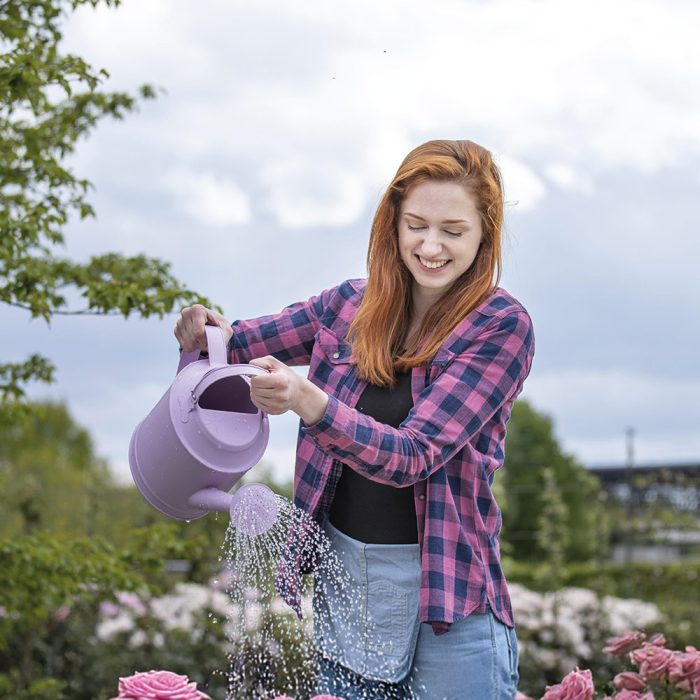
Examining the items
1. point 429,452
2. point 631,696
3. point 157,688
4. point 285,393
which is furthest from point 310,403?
point 631,696

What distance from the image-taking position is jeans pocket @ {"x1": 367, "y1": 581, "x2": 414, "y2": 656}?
6.89 feet

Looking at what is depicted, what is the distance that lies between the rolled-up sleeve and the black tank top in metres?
0.06

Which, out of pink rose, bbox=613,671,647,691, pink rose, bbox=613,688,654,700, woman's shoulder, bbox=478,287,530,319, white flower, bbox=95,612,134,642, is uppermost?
woman's shoulder, bbox=478,287,530,319

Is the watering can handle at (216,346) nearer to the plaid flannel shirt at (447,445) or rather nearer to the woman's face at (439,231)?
the plaid flannel shirt at (447,445)

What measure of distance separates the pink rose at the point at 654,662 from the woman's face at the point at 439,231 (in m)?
1.24

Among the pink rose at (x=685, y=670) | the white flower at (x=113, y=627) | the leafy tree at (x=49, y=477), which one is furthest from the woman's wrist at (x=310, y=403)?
the white flower at (x=113, y=627)

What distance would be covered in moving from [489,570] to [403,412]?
1.16ft

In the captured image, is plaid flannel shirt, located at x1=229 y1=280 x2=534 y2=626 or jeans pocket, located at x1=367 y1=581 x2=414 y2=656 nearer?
plaid flannel shirt, located at x1=229 y1=280 x2=534 y2=626

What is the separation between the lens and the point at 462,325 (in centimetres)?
213

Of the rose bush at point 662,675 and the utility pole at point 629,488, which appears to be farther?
the utility pole at point 629,488

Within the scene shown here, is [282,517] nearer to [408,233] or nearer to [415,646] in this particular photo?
[415,646]

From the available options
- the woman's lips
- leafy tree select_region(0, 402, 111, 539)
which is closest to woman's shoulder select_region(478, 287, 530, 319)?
the woman's lips

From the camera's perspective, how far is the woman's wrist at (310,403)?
6.10 ft

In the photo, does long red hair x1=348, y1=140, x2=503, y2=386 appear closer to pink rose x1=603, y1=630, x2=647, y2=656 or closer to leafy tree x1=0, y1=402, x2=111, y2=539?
pink rose x1=603, y1=630, x2=647, y2=656
